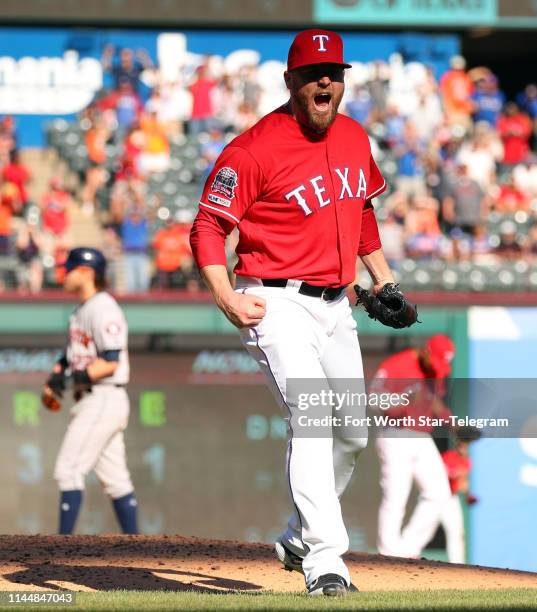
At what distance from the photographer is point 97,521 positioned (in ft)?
35.6

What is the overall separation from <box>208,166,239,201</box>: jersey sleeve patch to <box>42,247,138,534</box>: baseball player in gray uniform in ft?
9.33

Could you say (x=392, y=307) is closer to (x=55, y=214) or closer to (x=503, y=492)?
(x=503, y=492)

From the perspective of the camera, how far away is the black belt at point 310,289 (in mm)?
4629

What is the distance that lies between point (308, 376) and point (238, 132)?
449 inches

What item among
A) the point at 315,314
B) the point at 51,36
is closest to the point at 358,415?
the point at 315,314

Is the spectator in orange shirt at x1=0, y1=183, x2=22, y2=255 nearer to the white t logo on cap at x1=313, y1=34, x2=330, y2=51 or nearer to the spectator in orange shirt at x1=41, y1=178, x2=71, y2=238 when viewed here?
the spectator in orange shirt at x1=41, y1=178, x2=71, y2=238

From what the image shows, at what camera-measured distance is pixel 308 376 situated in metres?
4.53

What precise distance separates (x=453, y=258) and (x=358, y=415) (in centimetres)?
860

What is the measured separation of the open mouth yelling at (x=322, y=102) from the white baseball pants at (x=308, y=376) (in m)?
0.63

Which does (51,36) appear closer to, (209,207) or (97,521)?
(97,521)

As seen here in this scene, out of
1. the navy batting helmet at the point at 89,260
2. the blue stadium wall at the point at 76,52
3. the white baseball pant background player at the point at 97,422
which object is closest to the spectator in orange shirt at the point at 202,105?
the blue stadium wall at the point at 76,52

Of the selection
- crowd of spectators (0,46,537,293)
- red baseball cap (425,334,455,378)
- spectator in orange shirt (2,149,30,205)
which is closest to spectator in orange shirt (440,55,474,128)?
crowd of spectators (0,46,537,293)

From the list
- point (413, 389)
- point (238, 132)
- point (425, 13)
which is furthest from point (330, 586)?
point (425, 13)

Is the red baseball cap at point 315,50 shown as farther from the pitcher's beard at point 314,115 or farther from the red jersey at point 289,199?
the red jersey at point 289,199
